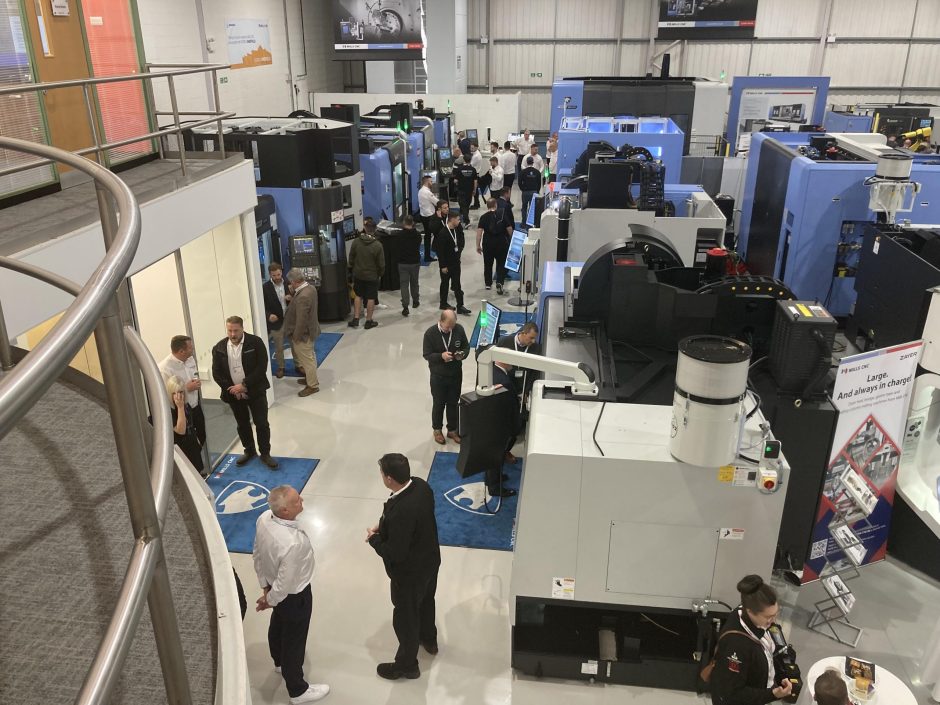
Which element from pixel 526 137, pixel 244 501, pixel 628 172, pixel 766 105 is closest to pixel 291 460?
pixel 244 501

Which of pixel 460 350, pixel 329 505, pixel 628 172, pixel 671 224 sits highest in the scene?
pixel 628 172

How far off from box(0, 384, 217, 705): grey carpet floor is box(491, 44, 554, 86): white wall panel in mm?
24320

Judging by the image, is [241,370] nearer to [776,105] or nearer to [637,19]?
[776,105]

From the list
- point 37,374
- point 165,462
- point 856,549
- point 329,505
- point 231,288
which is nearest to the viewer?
point 37,374

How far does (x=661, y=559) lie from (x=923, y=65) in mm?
24562

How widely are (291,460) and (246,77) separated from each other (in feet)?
40.0

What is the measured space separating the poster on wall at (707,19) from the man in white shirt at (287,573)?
19.0 metres

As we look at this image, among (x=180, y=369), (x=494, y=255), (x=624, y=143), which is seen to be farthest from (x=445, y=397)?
(x=624, y=143)

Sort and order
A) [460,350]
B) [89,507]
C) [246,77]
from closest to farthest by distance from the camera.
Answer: [89,507], [460,350], [246,77]

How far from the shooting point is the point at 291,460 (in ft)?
23.3

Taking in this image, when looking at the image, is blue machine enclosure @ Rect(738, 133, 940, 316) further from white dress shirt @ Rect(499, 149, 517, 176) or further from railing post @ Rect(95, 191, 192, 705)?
railing post @ Rect(95, 191, 192, 705)

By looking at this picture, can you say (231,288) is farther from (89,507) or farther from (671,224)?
(89,507)

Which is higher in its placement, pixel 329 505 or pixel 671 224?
pixel 671 224

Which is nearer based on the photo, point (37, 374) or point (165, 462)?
point (37, 374)
